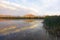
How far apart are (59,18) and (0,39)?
219 inches

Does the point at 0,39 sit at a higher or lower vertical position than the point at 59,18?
lower

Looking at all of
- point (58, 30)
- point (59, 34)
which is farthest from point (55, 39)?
point (58, 30)

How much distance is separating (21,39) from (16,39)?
0.33 meters

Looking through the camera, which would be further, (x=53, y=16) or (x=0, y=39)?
(x=53, y=16)

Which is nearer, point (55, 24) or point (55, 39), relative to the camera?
point (55, 39)

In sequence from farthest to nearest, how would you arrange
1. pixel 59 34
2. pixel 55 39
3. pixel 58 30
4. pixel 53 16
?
pixel 53 16, pixel 58 30, pixel 59 34, pixel 55 39

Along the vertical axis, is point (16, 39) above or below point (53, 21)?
below

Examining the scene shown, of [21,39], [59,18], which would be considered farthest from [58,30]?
[21,39]

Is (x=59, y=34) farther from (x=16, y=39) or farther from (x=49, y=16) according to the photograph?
(x=49, y=16)

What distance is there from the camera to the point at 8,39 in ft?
26.1

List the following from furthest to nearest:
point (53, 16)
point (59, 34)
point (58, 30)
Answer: point (53, 16), point (58, 30), point (59, 34)

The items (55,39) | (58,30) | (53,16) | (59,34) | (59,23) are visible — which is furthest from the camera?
→ (53,16)

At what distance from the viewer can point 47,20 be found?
40.9ft

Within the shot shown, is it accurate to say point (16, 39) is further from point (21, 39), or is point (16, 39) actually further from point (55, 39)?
point (55, 39)
